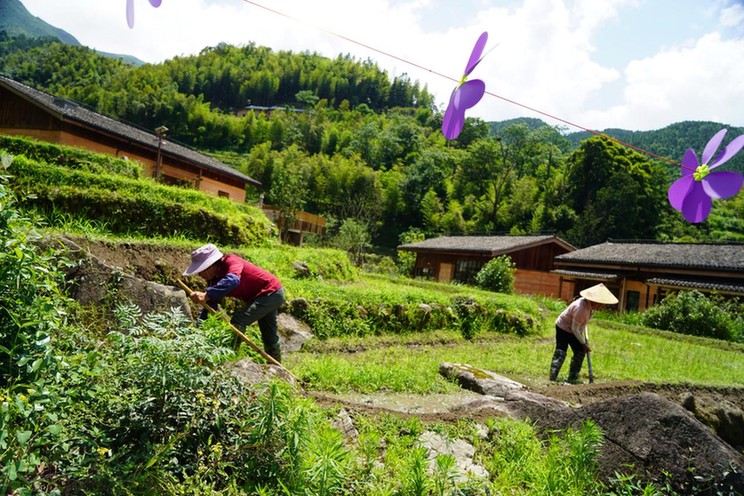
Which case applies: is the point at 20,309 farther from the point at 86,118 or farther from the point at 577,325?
the point at 86,118

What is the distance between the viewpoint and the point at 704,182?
1.56 metres

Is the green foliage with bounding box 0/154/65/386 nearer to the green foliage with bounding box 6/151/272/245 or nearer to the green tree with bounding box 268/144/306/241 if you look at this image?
the green foliage with bounding box 6/151/272/245

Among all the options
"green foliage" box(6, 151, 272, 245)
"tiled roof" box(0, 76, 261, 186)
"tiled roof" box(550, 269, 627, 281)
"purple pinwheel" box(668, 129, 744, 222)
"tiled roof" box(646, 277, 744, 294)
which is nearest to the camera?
"purple pinwheel" box(668, 129, 744, 222)

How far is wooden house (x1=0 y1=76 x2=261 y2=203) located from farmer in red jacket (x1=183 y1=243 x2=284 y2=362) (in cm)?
1433

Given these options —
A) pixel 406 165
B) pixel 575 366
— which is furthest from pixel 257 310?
pixel 406 165

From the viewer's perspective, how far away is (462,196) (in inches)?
1891

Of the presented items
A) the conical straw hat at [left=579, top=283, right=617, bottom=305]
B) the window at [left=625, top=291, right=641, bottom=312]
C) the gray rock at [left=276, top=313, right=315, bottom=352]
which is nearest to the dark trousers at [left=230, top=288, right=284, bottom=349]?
the gray rock at [left=276, top=313, right=315, bottom=352]

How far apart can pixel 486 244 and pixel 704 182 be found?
81.5ft

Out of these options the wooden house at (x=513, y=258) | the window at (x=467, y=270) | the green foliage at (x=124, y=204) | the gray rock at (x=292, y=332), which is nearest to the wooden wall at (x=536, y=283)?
the wooden house at (x=513, y=258)

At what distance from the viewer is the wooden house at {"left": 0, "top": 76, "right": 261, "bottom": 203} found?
16156mm

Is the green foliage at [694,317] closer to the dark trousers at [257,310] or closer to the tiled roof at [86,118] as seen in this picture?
the dark trousers at [257,310]

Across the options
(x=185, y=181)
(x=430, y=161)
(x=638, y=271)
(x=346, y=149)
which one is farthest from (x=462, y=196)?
(x=185, y=181)

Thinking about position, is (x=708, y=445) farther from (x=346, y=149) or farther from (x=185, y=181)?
(x=346, y=149)

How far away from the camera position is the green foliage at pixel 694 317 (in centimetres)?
1539
